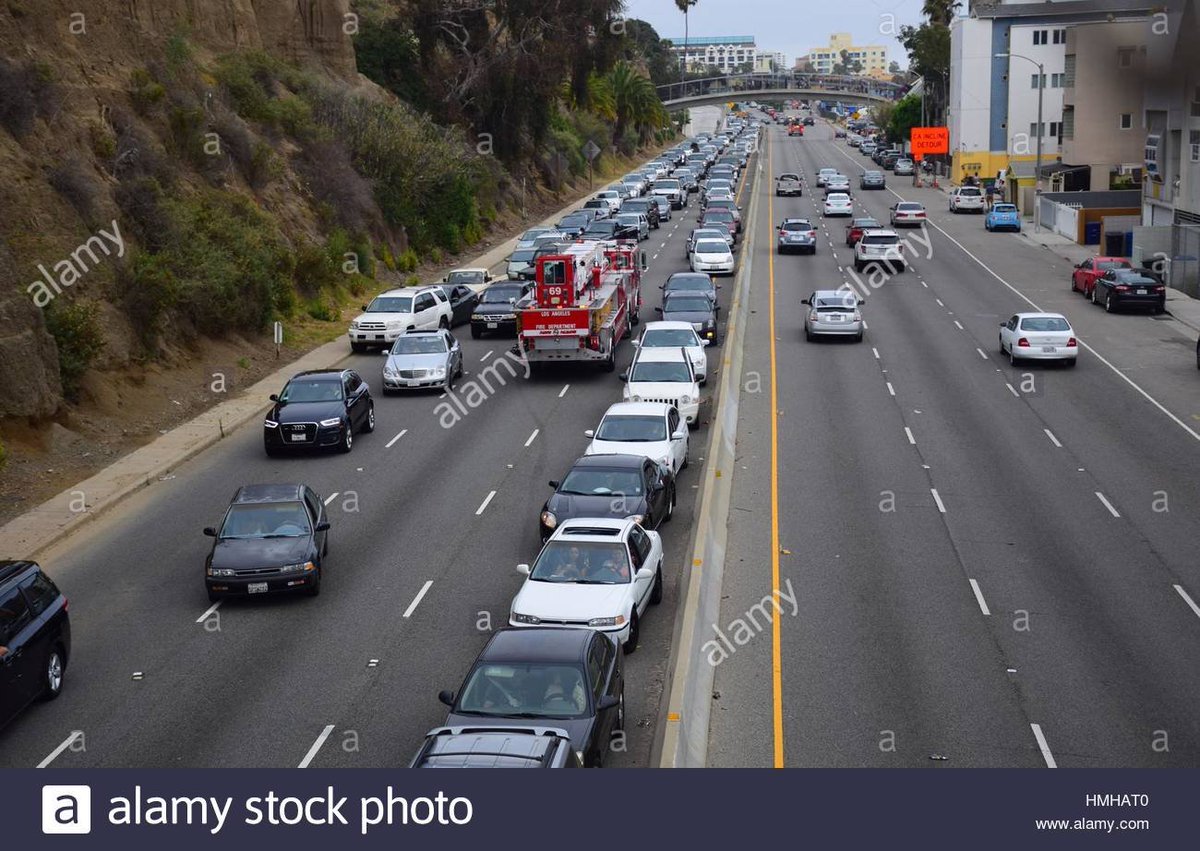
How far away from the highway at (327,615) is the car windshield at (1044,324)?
440 inches

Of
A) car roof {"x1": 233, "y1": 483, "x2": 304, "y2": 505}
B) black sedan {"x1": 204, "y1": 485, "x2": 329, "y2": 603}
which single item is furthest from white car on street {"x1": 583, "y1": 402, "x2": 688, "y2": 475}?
black sedan {"x1": 204, "y1": 485, "x2": 329, "y2": 603}

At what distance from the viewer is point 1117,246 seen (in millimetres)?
59438

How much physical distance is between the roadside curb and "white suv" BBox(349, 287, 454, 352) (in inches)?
469

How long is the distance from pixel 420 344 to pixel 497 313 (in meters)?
7.59

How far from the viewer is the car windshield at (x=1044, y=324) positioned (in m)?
35.7

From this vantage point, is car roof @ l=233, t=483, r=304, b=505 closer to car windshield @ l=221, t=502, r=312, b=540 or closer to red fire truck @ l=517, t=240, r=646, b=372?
car windshield @ l=221, t=502, r=312, b=540

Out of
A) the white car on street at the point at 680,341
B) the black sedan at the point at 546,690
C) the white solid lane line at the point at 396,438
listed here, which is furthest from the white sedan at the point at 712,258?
the black sedan at the point at 546,690

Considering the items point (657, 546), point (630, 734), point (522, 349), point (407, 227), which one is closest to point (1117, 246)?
point (407, 227)

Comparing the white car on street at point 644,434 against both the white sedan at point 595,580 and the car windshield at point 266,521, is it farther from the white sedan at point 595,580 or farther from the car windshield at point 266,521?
the car windshield at point 266,521

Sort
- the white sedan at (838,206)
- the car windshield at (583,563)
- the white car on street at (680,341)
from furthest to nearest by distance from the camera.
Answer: the white sedan at (838,206), the white car on street at (680,341), the car windshield at (583,563)

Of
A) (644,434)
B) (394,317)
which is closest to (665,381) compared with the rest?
(644,434)

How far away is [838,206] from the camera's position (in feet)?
247

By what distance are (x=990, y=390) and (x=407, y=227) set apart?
97.9 ft

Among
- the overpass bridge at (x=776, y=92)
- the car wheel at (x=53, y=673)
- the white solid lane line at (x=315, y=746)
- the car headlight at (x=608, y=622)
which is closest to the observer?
the white solid lane line at (x=315, y=746)
